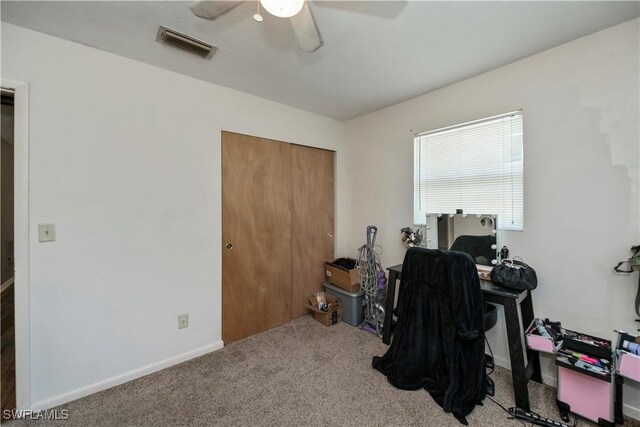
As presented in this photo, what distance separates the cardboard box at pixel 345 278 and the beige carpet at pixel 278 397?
0.71m

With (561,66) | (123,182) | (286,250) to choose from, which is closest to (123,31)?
(123,182)

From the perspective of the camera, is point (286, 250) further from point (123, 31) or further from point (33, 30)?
point (33, 30)

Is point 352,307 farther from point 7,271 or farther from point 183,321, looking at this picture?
point 7,271

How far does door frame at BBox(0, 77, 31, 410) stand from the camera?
168 centimetres

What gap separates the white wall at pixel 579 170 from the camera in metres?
1.69

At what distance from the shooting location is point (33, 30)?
1721mm

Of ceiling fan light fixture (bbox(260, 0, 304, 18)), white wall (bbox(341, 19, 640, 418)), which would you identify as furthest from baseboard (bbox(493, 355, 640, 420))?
ceiling fan light fixture (bbox(260, 0, 304, 18))

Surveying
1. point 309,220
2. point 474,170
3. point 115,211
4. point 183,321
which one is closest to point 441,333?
point 474,170

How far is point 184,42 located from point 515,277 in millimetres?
2880

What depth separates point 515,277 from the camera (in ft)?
6.23

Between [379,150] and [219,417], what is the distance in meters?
2.87

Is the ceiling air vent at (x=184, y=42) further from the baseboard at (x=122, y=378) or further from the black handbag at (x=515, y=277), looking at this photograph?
the black handbag at (x=515, y=277)

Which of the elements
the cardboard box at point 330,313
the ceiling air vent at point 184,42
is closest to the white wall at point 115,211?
the ceiling air vent at point 184,42

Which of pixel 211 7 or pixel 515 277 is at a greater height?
pixel 211 7
